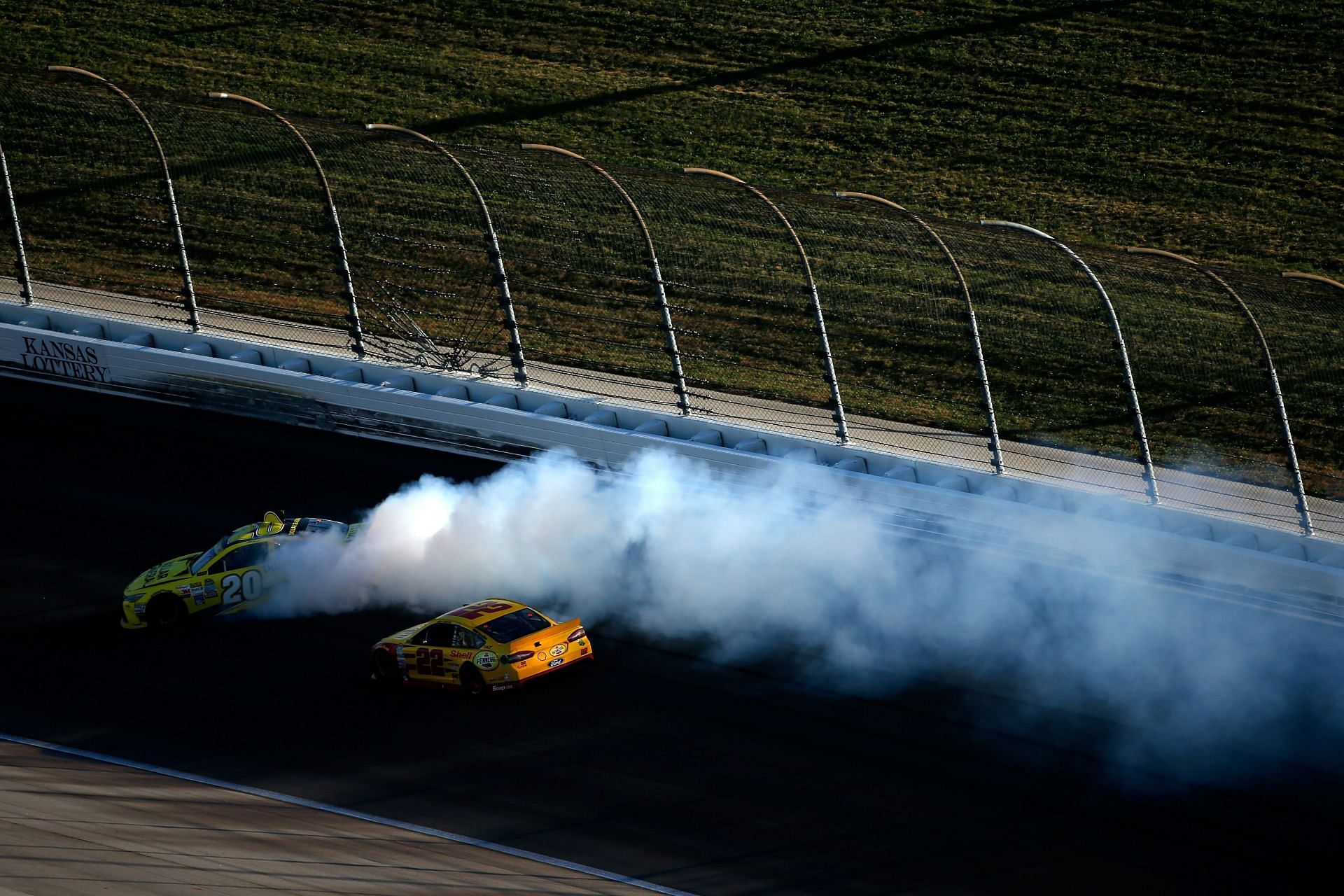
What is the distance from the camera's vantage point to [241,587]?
15.9 meters

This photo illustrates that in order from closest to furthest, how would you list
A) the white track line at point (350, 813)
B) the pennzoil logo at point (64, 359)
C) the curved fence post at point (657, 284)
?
the white track line at point (350, 813)
the curved fence post at point (657, 284)
the pennzoil logo at point (64, 359)

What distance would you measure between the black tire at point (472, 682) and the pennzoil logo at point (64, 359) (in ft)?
31.3

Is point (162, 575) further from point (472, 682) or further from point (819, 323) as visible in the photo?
point (819, 323)

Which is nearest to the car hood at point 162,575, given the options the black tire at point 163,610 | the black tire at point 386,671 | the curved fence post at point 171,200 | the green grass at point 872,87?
the black tire at point 163,610

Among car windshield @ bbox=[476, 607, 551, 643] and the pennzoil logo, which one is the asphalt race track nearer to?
car windshield @ bbox=[476, 607, 551, 643]

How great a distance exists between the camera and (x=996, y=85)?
3095 centimetres

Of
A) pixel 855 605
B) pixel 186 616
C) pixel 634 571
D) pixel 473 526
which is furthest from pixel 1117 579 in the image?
pixel 186 616

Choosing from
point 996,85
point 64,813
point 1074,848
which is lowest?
point 1074,848

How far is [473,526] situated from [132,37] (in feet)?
73.5

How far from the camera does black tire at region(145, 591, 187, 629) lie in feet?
51.5

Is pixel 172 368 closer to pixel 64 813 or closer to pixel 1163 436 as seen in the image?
pixel 64 813

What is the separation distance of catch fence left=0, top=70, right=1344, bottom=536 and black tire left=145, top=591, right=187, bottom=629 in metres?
5.37

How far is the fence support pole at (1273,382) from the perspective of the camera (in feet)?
49.9

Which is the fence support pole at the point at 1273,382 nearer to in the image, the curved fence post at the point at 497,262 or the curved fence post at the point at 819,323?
the curved fence post at the point at 819,323
